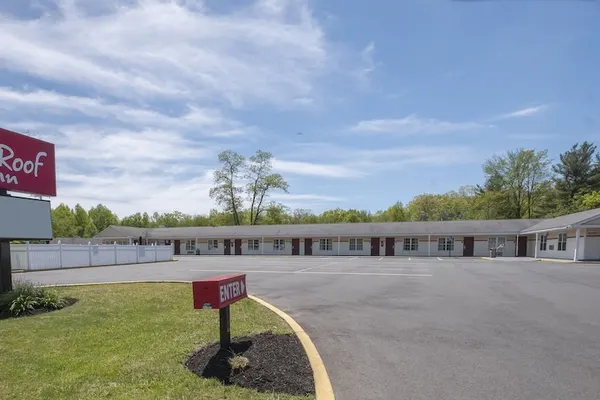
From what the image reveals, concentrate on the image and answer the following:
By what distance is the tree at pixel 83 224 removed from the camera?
80.0 m

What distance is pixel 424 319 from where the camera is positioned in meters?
7.34

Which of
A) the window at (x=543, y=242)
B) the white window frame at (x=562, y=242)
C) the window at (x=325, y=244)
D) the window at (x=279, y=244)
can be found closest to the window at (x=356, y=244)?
the window at (x=325, y=244)

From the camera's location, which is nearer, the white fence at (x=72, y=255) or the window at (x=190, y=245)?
the white fence at (x=72, y=255)

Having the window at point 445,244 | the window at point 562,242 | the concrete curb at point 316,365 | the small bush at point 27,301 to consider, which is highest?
the concrete curb at point 316,365

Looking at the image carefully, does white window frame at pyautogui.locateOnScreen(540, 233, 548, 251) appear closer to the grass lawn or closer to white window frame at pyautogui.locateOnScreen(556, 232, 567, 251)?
white window frame at pyautogui.locateOnScreen(556, 232, 567, 251)

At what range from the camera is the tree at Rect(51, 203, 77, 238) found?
2782 inches

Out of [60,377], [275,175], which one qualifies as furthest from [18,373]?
[275,175]

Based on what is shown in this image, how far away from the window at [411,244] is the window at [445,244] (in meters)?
2.33

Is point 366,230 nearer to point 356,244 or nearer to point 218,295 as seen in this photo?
point 356,244

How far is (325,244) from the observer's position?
43719 millimetres

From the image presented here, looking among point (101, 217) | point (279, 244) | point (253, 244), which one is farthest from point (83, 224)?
point (279, 244)

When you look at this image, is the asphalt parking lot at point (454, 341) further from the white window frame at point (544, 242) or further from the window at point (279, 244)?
the window at point (279, 244)

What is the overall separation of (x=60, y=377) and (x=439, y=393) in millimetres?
4112

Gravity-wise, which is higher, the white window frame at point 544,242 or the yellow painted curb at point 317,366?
the yellow painted curb at point 317,366
